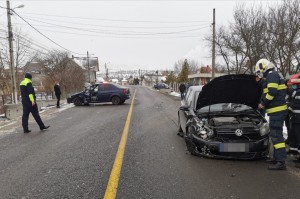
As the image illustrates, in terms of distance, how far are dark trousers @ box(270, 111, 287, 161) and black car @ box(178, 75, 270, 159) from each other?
28cm

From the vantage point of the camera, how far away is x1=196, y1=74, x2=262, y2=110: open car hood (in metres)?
6.05

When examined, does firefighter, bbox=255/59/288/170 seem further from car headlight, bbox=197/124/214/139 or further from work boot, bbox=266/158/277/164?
car headlight, bbox=197/124/214/139

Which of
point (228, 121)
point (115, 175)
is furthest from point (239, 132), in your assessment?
point (115, 175)

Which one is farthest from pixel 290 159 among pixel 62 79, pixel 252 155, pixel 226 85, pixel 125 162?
pixel 62 79

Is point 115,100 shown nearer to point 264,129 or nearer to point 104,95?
point 104,95

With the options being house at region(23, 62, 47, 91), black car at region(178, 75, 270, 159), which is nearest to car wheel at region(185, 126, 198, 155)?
black car at region(178, 75, 270, 159)

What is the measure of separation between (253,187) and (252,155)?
127cm

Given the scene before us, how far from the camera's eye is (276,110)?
5305mm

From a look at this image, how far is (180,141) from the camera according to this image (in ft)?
24.6

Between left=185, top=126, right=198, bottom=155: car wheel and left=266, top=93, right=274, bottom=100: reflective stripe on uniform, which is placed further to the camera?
left=185, top=126, right=198, bottom=155: car wheel

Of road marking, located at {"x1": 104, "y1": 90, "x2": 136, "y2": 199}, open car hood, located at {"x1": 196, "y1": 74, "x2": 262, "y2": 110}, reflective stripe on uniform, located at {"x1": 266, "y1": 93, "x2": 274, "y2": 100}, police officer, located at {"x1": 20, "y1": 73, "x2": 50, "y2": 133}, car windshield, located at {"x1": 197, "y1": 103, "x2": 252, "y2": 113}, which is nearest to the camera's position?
road marking, located at {"x1": 104, "y1": 90, "x2": 136, "y2": 199}

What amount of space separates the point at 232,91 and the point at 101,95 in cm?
1496

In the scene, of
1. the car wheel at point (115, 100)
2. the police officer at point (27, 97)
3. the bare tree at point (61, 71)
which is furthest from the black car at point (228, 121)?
the bare tree at point (61, 71)

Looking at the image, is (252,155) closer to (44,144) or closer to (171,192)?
(171,192)
